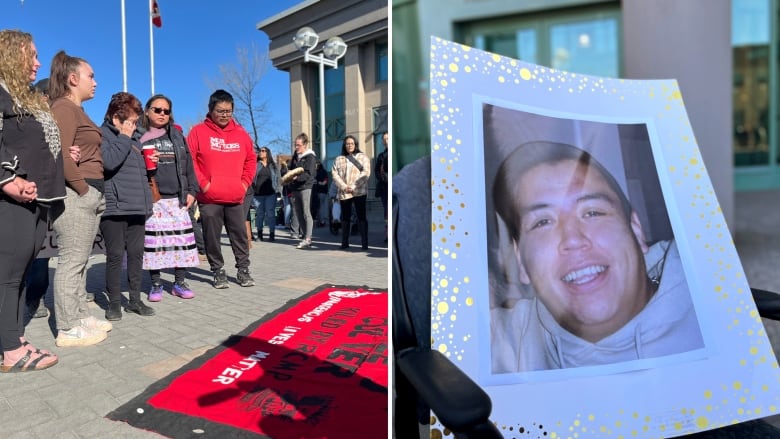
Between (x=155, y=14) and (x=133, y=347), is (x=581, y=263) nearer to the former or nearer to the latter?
(x=133, y=347)

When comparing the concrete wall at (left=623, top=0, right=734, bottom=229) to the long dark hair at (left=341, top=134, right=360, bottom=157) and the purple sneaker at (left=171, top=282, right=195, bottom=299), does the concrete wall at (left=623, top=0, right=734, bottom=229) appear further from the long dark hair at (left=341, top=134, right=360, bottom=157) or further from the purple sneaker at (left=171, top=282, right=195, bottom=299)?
the purple sneaker at (left=171, top=282, right=195, bottom=299)

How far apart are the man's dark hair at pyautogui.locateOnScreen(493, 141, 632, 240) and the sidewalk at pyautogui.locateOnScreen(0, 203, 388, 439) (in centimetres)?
130

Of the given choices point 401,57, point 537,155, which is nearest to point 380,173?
point 401,57

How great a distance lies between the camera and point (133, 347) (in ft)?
7.55

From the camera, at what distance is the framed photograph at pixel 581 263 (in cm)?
84

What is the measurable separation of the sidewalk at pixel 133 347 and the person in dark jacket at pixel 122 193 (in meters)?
0.32

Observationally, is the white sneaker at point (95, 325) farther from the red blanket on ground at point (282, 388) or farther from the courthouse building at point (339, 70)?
the courthouse building at point (339, 70)

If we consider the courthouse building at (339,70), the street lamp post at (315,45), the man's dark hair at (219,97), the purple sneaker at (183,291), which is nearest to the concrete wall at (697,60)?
the courthouse building at (339,70)

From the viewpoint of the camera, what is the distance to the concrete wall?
3090 mm

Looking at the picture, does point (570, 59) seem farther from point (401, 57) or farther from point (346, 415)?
point (346, 415)

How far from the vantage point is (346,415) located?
64.2 inches

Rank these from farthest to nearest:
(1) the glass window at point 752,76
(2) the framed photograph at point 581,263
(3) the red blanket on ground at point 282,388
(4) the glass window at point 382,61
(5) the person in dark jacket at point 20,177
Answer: (1) the glass window at point 752,76, (5) the person in dark jacket at point 20,177, (3) the red blanket on ground at point 282,388, (4) the glass window at point 382,61, (2) the framed photograph at point 581,263

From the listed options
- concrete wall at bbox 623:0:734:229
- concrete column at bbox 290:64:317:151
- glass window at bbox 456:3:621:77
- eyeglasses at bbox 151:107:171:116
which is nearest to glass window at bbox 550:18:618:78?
glass window at bbox 456:3:621:77

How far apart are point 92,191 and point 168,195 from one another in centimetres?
82
